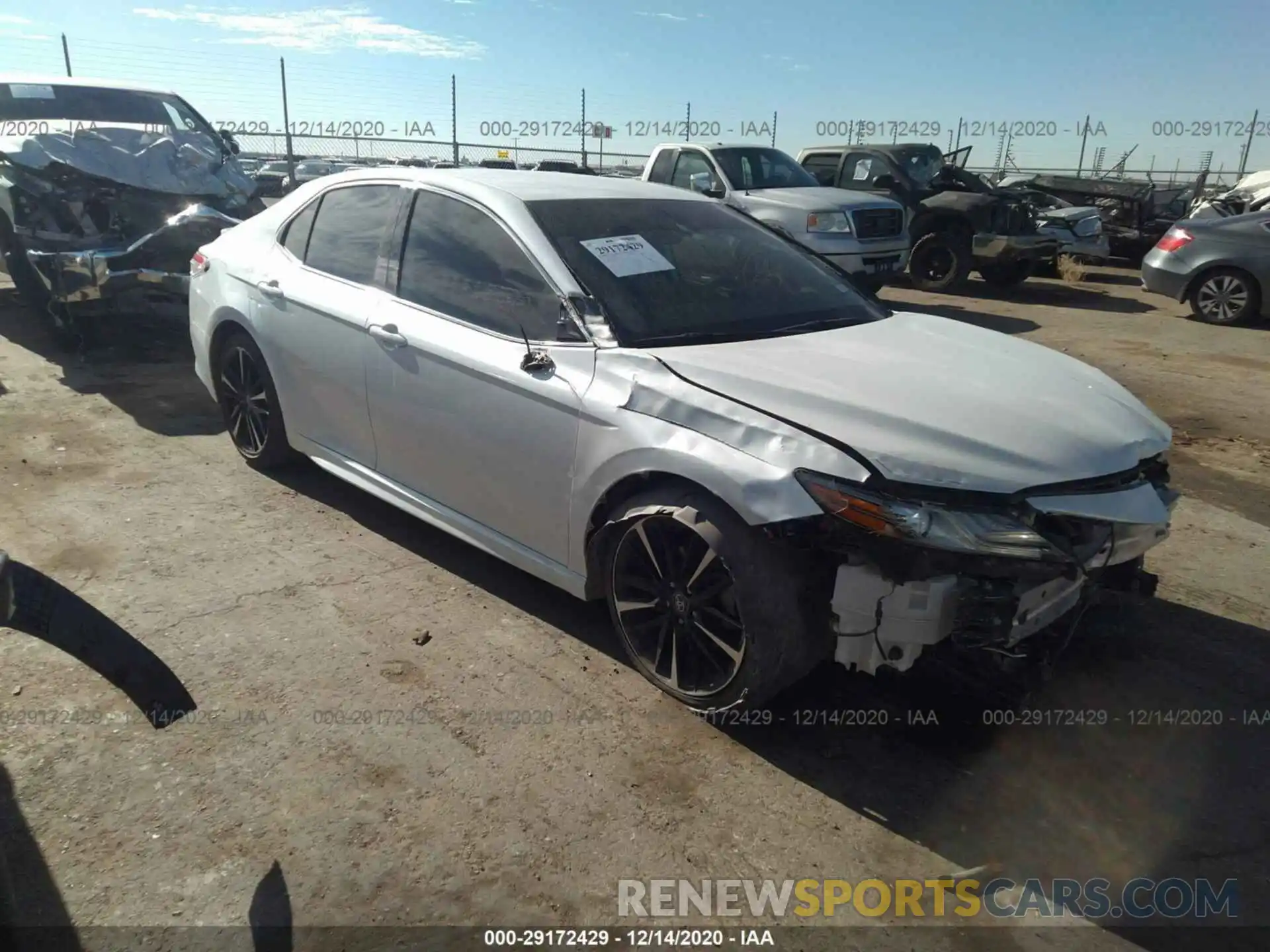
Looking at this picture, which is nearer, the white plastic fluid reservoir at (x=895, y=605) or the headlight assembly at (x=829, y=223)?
the white plastic fluid reservoir at (x=895, y=605)

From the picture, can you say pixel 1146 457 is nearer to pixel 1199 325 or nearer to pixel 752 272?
pixel 752 272

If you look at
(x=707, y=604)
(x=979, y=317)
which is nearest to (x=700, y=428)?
(x=707, y=604)

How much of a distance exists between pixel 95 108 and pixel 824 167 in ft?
31.5

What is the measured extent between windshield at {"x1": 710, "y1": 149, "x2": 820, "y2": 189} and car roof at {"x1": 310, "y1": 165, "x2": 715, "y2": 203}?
7.24 metres

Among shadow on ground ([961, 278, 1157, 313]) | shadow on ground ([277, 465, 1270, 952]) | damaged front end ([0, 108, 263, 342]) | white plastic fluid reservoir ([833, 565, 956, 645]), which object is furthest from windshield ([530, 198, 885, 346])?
shadow on ground ([961, 278, 1157, 313])

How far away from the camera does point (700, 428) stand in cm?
280

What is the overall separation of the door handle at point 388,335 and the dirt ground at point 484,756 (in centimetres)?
99

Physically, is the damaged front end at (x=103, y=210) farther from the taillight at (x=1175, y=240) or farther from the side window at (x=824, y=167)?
the taillight at (x=1175, y=240)

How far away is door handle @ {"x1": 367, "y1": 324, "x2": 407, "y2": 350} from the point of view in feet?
12.1

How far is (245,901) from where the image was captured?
7.50 feet

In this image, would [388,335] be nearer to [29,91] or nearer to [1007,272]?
[29,91]

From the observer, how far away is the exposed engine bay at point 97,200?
6.91m

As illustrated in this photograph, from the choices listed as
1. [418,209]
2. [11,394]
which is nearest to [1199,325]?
[418,209]

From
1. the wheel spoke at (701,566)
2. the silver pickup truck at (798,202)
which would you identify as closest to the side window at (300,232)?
the wheel spoke at (701,566)
